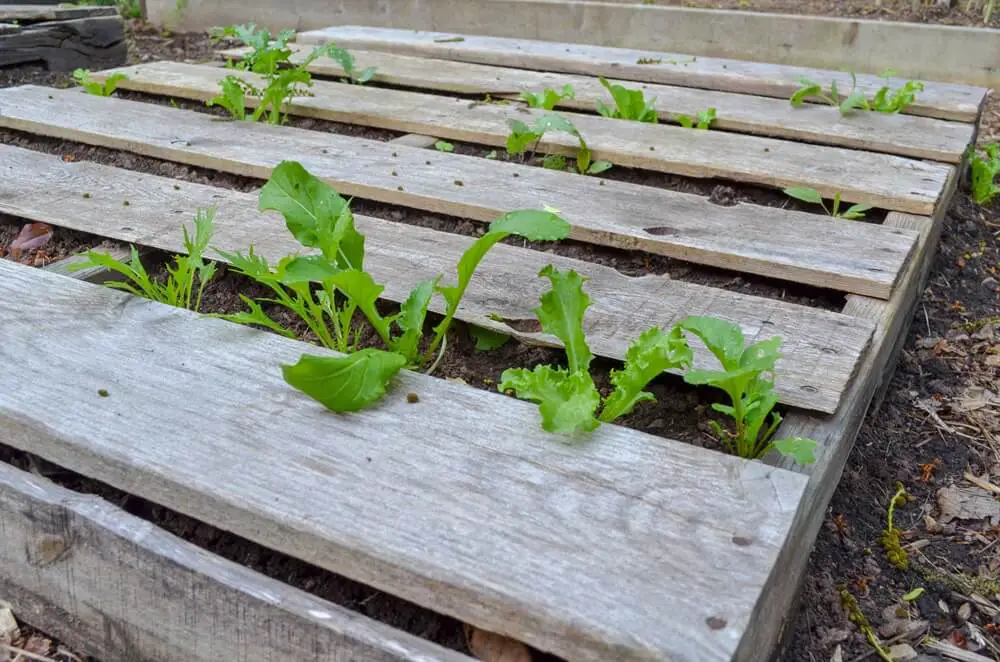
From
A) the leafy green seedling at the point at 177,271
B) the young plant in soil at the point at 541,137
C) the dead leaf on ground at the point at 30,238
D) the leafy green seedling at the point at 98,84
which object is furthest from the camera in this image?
the leafy green seedling at the point at 98,84

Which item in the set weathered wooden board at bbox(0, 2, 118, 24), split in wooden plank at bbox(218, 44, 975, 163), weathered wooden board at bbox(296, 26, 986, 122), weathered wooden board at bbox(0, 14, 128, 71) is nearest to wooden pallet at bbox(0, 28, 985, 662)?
split in wooden plank at bbox(218, 44, 975, 163)

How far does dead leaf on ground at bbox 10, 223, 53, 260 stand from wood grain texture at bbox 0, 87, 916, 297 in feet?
1.56

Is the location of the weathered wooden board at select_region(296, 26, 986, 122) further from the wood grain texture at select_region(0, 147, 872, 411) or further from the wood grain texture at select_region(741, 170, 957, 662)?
the wood grain texture at select_region(0, 147, 872, 411)

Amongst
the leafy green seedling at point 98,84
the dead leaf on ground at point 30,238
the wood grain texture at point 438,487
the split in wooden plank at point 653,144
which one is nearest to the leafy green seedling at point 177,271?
the wood grain texture at point 438,487

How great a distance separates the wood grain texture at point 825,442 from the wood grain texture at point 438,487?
0.09 m

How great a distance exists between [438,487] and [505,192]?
1.14m

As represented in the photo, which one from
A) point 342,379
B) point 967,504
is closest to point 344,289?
point 342,379

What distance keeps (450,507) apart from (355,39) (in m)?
3.05

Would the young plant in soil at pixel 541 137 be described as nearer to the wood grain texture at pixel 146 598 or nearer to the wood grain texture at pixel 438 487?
the wood grain texture at pixel 438 487

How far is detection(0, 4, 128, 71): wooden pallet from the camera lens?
344 cm

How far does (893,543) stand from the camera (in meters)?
1.55

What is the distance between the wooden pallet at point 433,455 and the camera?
3.46 ft

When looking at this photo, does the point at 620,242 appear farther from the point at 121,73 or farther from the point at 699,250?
the point at 121,73

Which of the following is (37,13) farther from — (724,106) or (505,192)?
(724,106)
